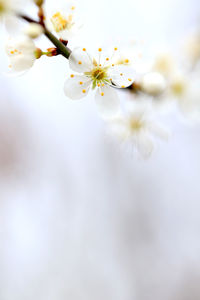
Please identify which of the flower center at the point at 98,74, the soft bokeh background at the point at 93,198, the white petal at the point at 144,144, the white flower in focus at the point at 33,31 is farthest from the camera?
the soft bokeh background at the point at 93,198

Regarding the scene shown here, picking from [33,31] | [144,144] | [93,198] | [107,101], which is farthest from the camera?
[93,198]

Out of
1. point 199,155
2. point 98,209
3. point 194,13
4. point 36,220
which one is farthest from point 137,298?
point 194,13

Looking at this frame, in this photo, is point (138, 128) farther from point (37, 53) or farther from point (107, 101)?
point (37, 53)

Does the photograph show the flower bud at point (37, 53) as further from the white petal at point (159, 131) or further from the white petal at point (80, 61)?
the white petal at point (159, 131)

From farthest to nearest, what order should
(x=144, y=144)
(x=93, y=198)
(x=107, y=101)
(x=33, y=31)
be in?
(x=93, y=198) → (x=144, y=144) → (x=107, y=101) → (x=33, y=31)

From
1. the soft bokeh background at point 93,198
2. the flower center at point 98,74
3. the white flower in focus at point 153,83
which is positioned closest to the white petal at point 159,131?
the white flower in focus at point 153,83

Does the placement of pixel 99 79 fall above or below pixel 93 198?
above

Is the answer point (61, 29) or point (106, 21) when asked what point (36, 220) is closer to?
point (106, 21)

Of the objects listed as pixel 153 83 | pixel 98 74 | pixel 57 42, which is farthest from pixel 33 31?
pixel 153 83

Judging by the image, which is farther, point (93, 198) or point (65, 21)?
point (93, 198)
